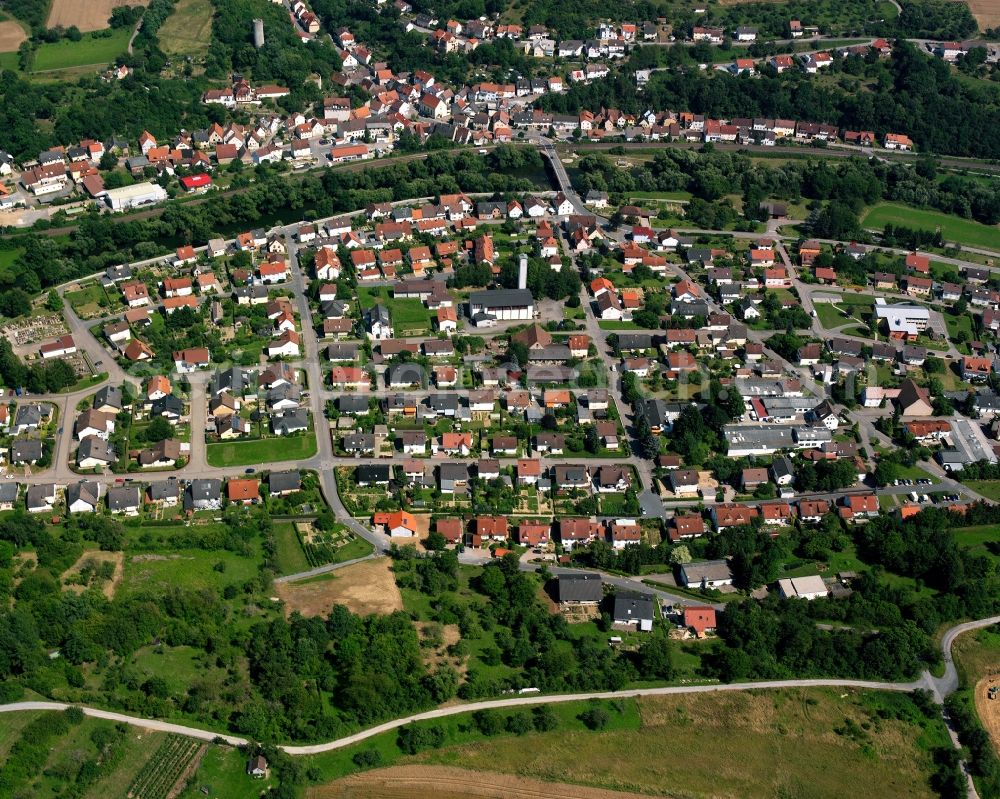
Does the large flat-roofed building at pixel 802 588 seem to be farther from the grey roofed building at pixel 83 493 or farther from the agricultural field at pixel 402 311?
the grey roofed building at pixel 83 493

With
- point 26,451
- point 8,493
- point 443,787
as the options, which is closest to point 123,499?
point 8,493

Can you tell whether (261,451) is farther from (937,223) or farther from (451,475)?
(937,223)

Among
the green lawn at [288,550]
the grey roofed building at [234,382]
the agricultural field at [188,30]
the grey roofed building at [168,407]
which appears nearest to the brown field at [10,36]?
the agricultural field at [188,30]

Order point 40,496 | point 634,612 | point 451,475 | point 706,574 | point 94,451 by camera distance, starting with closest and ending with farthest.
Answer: point 634,612 → point 706,574 → point 40,496 → point 451,475 → point 94,451

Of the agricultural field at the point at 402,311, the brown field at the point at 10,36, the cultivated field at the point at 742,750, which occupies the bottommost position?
the cultivated field at the point at 742,750

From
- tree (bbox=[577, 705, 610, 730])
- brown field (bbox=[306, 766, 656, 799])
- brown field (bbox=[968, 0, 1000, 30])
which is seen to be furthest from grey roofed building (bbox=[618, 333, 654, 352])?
brown field (bbox=[968, 0, 1000, 30])
